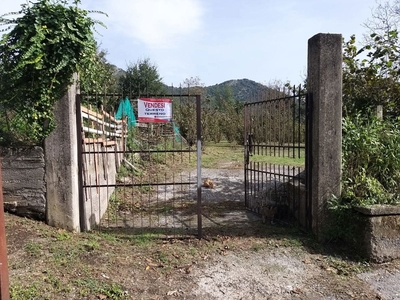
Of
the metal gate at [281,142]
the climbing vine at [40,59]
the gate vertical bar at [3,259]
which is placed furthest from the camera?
the metal gate at [281,142]

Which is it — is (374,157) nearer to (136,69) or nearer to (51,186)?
(51,186)

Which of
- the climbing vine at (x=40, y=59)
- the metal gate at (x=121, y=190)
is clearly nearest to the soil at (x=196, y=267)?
the metal gate at (x=121, y=190)

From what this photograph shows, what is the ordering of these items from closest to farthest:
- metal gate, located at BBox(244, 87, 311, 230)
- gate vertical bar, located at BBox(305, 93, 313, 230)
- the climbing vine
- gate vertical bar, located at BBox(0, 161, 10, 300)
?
gate vertical bar, located at BBox(0, 161, 10, 300) < the climbing vine < gate vertical bar, located at BBox(305, 93, 313, 230) < metal gate, located at BBox(244, 87, 311, 230)

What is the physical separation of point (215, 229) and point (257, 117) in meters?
2.21

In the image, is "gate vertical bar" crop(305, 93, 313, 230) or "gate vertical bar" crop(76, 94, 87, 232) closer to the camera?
"gate vertical bar" crop(76, 94, 87, 232)

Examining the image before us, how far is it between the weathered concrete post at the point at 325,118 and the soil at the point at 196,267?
2.37 ft

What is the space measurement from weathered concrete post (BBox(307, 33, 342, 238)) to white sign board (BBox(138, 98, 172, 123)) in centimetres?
208

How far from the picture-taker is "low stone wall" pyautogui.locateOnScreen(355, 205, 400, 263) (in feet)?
13.6

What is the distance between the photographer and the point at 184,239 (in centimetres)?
468

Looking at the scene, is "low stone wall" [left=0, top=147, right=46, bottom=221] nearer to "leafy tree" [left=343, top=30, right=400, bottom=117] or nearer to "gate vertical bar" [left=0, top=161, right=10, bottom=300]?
"gate vertical bar" [left=0, top=161, right=10, bottom=300]

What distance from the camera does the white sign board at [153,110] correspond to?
451cm

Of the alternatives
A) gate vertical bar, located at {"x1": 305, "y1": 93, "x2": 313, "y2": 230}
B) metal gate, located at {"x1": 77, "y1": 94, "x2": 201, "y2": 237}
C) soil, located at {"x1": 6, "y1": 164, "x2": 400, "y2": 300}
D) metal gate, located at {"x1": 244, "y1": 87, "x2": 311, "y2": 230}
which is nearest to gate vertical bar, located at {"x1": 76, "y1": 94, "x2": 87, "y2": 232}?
metal gate, located at {"x1": 77, "y1": 94, "x2": 201, "y2": 237}

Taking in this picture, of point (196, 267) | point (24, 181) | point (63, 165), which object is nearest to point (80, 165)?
point (63, 165)

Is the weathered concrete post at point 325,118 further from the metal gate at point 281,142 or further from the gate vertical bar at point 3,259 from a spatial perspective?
the gate vertical bar at point 3,259
